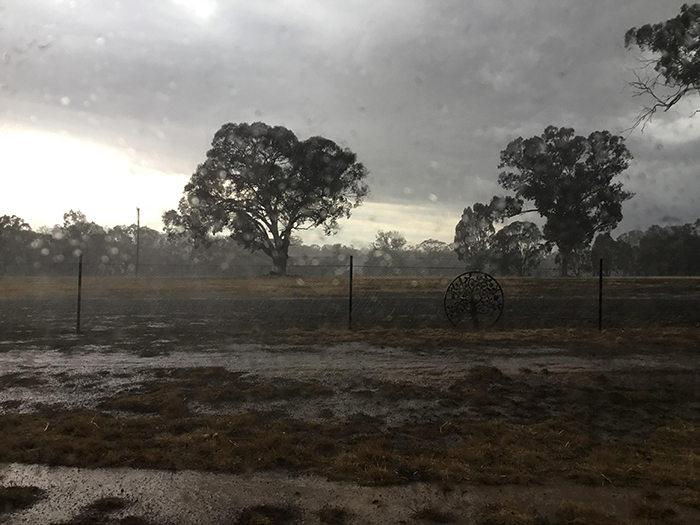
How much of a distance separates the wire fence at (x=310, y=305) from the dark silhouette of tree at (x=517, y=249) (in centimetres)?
1832

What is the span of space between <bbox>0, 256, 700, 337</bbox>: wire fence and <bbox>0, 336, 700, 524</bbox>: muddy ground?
547 cm

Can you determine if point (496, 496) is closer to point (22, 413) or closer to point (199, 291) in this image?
point (22, 413)

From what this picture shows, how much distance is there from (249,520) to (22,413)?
14.1ft

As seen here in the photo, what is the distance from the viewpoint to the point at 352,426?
5906 millimetres

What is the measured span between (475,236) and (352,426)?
54.3 metres

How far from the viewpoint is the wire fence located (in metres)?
15.3

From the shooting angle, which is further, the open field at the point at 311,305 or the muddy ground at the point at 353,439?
the open field at the point at 311,305

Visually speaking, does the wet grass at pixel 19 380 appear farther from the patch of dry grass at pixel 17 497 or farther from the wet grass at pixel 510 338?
the wet grass at pixel 510 338

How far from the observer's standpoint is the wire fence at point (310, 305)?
1529 cm

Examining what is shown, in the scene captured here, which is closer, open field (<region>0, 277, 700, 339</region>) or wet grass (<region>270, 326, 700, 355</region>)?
wet grass (<region>270, 326, 700, 355</region>)

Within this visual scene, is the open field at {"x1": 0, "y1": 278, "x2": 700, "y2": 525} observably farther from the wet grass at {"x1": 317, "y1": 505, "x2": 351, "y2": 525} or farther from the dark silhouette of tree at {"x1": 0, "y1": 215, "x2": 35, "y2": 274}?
the dark silhouette of tree at {"x1": 0, "y1": 215, "x2": 35, "y2": 274}

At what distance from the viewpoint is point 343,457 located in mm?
4879

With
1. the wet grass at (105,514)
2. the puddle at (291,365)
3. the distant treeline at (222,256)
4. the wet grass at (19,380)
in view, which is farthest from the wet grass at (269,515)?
the distant treeline at (222,256)

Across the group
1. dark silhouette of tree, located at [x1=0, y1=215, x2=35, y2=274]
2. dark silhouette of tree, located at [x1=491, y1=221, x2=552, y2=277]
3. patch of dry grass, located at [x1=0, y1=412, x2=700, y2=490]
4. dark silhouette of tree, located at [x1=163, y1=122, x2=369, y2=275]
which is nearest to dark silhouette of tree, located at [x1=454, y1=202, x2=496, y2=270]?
dark silhouette of tree, located at [x1=491, y1=221, x2=552, y2=277]
